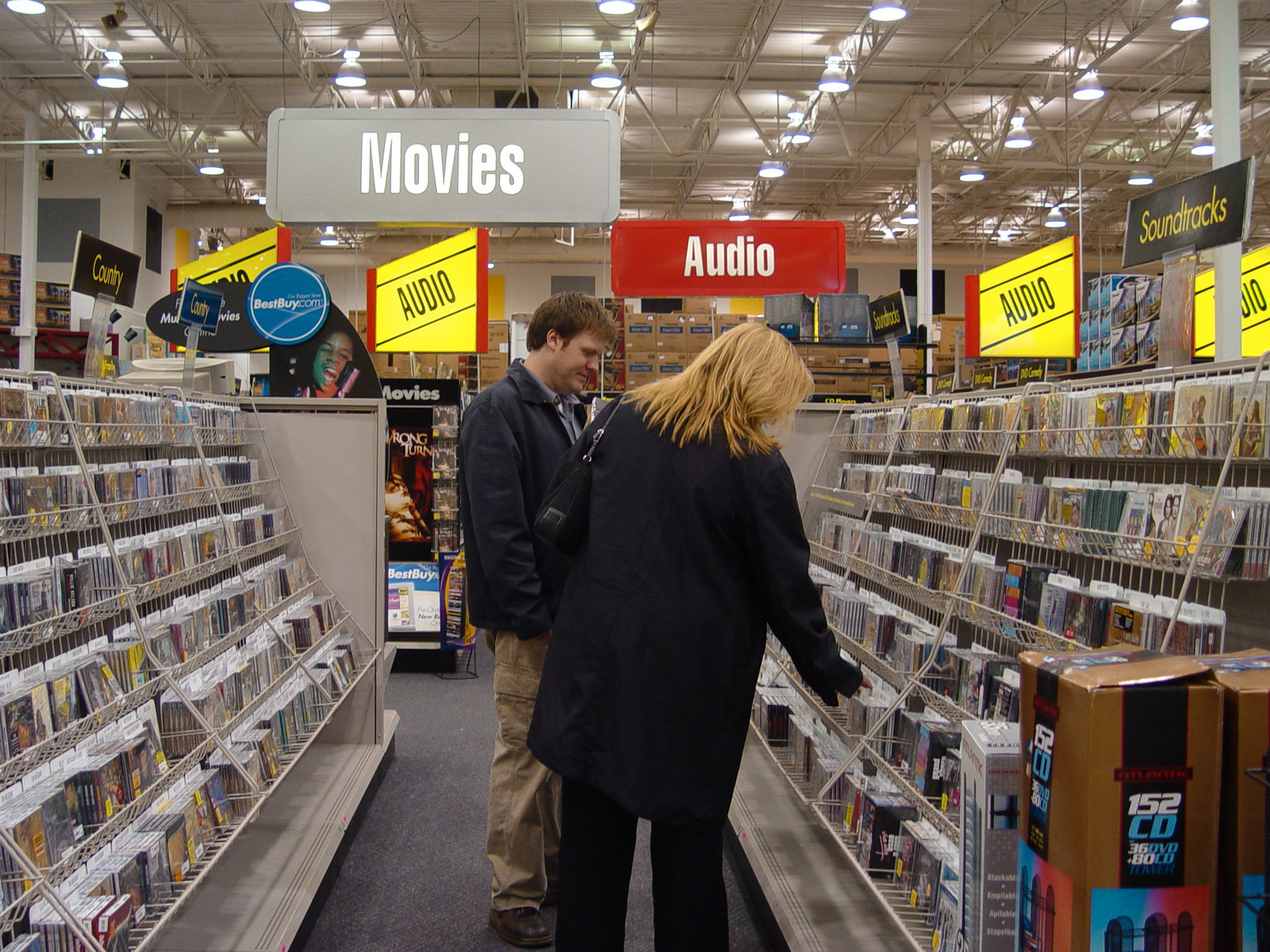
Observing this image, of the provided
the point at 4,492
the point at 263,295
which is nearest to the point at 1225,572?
the point at 4,492

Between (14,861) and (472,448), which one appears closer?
(14,861)

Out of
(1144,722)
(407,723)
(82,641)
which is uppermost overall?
(1144,722)

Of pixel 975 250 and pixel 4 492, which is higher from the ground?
pixel 975 250

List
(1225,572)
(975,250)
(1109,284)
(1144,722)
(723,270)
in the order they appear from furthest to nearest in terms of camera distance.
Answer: (975,250) → (1109,284) → (723,270) → (1225,572) → (1144,722)

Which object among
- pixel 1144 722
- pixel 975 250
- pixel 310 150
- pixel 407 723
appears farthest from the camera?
pixel 975 250

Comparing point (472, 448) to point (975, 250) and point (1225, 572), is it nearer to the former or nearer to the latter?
point (1225, 572)

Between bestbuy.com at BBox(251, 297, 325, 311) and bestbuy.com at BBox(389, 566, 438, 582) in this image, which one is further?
bestbuy.com at BBox(389, 566, 438, 582)

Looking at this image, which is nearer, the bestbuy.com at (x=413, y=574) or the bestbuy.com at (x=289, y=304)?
the bestbuy.com at (x=289, y=304)

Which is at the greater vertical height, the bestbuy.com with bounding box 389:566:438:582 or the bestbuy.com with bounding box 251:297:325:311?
the bestbuy.com with bounding box 251:297:325:311

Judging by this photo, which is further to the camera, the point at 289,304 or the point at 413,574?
the point at 413,574

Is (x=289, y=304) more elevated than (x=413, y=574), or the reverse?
(x=289, y=304)

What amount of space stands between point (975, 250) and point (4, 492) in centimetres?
2308

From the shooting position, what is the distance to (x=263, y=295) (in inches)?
178

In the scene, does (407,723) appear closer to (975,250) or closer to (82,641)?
(82,641)
